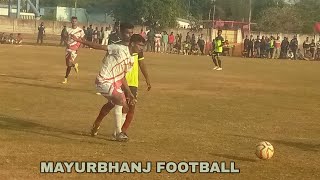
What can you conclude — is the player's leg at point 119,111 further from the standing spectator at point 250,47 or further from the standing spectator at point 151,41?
the standing spectator at point 151,41

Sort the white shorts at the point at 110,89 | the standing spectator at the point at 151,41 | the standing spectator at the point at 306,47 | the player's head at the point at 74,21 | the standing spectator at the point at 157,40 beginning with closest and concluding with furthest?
1. the white shorts at the point at 110,89
2. the player's head at the point at 74,21
3. the standing spectator at the point at 306,47
4. the standing spectator at the point at 157,40
5. the standing spectator at the point at 151,41

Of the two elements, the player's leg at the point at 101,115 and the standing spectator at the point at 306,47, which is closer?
the player's leg at the point at 101,115

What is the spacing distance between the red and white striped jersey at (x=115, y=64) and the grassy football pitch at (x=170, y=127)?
1.09 meters

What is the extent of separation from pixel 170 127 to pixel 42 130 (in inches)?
99.5

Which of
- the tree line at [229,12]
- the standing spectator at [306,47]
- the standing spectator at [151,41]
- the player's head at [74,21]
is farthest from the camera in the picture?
the tree line at [229,12]

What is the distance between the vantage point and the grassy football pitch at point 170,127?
911cm

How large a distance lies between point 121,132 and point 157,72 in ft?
56.7

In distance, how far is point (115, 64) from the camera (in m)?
10.4

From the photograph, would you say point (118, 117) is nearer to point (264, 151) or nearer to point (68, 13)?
point (264, 151)

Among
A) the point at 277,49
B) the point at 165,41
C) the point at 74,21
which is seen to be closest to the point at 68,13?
the point at 165,41

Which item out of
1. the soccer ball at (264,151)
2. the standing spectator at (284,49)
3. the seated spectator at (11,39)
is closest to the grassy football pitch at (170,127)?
the soccer ball at (264,151)

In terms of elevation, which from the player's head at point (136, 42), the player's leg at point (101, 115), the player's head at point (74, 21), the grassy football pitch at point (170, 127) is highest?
the player's head at point (74, 21)

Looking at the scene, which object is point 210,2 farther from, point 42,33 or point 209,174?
point 209,174

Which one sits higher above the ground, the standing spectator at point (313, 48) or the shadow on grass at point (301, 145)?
the standing spectator at point (313, 48)
